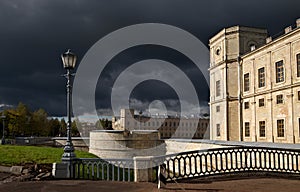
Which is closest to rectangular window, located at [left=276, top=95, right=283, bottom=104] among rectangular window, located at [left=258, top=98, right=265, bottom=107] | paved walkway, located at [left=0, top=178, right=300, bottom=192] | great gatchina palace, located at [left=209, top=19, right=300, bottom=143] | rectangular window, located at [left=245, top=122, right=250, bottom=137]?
great gatchina palace, located at [left=209, top=19, right=300, bottom=143]

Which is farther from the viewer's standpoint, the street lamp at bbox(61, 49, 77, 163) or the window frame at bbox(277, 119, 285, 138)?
the window frame at bbox(277, 119, 285, 138)

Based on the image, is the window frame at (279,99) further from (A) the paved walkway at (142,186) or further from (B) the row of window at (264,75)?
(A) the paved walkway at (142,186)

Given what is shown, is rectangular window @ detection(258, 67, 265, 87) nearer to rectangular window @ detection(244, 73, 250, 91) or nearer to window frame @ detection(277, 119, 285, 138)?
rectangular window @ detection(244, 73, 250, 91)

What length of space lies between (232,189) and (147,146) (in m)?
29.6

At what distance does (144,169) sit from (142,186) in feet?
2.32

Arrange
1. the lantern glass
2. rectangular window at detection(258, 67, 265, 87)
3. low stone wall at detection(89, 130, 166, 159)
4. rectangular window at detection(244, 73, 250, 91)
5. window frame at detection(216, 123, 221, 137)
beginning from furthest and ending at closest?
window frame at detection(216, 123, 221, 137) < rectangular window at detection(244, 73, 250, 91) < low stone wall at detection(89, 130, 166, 159) < rectangular window at detection(258, 67, 265, 87) < the lantern glass

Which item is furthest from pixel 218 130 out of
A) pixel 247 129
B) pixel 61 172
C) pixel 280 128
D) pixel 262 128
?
pixel 61 172

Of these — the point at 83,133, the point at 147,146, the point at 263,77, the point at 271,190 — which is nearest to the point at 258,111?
the point at 263,77

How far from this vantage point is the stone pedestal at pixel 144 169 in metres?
9.73

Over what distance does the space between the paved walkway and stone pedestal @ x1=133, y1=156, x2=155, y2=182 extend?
381mm

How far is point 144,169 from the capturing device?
390 inches

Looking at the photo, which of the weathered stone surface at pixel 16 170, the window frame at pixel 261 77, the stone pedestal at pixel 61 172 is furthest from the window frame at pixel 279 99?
the stone pedestal at pixel 61 172

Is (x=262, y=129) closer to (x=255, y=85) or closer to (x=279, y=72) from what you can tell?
(x=255, y=85)

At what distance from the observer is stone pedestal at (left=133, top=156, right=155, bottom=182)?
973cm
